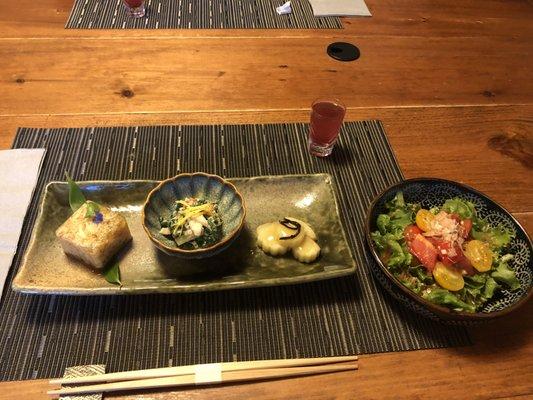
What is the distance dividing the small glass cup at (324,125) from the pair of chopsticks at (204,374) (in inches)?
29.4

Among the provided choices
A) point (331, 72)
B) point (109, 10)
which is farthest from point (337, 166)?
point (109, 10)

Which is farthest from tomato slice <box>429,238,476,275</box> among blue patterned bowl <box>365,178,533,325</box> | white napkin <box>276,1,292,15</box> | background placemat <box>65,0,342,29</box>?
white napkin <box>276,1,292,15</box>

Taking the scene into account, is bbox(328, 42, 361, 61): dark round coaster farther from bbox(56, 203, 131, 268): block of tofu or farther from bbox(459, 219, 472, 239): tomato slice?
bbox(56, 203, 131, 268): block of tofu

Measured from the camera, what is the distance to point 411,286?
108 centimetres

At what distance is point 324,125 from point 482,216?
0.58 meters

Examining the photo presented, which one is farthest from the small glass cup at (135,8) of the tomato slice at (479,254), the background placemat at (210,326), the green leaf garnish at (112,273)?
the tomato slice at (479,254)

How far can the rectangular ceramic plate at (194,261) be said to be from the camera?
1.06 m

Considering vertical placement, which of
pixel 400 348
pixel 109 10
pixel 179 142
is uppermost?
pixel 109 10

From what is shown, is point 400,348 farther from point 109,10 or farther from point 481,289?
point 109,10

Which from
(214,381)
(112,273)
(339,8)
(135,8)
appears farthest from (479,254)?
(135,8)

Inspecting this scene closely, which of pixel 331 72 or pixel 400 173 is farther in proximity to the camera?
pixel 331 72

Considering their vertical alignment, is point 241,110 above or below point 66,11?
below

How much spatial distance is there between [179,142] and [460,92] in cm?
124

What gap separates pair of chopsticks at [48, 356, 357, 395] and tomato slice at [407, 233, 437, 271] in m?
0.31
